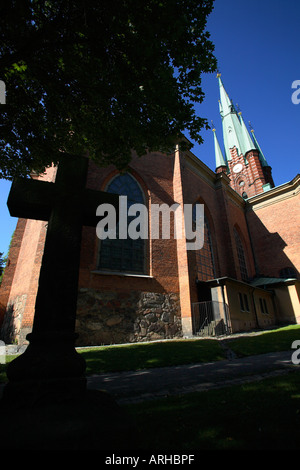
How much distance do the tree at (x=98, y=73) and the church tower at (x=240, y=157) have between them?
31542 mm

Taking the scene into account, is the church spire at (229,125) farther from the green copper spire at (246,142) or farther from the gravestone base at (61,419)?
the gravestone base at (61,419)

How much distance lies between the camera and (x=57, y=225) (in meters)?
3.01

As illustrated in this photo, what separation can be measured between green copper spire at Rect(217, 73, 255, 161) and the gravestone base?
43542 millimetres

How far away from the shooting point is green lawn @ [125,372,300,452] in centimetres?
174

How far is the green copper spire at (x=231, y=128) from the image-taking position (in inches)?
1679

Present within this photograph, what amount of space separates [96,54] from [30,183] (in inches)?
130

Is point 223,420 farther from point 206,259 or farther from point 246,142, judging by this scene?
point 246,142

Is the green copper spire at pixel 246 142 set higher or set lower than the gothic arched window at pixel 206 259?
higher

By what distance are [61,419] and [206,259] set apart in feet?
53.3

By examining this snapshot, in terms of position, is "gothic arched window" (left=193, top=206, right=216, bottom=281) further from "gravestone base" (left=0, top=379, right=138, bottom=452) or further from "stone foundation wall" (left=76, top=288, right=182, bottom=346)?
"gravestone base" (left=0, top=379, right=138, bottom=452)

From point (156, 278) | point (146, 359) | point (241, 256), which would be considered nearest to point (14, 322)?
point (156, 278)
